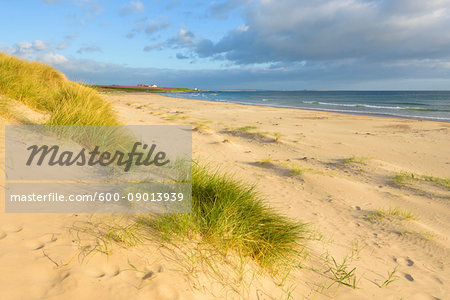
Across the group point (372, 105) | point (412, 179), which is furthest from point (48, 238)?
point (372, 105)

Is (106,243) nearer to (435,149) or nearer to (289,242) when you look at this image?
(289,242)

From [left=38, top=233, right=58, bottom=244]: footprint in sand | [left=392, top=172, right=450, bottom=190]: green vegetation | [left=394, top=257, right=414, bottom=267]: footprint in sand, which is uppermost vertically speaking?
[left=38, top=233, right=58, bottom=244]: footprint in sand

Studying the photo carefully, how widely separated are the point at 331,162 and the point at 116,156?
5.78 m

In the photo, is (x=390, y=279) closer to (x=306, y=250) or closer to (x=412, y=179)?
(x=306, y=250)

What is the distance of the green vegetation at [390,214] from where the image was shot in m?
4.26

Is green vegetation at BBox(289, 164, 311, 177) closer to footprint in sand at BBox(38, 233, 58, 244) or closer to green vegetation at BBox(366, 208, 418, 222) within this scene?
green vegetation at BBox(366, 208, 418, 222)

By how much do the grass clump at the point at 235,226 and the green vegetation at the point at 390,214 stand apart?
2081mm

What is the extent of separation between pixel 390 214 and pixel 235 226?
10.7ft

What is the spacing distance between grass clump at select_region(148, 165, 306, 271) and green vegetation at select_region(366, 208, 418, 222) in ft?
6.83

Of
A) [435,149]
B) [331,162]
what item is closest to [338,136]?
[435,149]

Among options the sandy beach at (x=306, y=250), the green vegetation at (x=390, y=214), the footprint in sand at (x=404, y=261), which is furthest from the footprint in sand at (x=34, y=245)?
the green vegetation at (x=390, y=214)

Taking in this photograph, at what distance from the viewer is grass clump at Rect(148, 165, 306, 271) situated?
251 centimetres

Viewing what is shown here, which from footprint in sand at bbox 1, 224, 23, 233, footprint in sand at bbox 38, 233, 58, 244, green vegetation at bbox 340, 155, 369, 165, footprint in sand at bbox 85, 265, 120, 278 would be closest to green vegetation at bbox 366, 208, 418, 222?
green vegetation at bbox 340, 155, 369, 165

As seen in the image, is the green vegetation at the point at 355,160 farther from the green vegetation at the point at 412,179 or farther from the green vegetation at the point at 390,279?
the green vegetation at the point at 390,279
